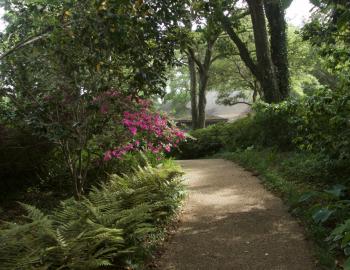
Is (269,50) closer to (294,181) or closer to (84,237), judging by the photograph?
(294,181)

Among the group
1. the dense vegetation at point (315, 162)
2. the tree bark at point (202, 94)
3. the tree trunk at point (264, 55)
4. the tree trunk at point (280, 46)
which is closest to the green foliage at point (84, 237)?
the dense vegetation at point (315, 162)

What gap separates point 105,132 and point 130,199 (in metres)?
1.97

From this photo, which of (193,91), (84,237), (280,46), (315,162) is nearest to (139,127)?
(315,162)

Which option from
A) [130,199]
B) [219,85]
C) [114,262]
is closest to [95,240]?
[114,262]

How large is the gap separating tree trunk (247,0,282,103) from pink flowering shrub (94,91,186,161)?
4.63 metres

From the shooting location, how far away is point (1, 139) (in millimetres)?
7801

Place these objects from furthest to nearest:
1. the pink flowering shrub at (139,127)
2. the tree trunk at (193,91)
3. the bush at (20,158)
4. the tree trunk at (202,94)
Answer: the tree trunk at (193,91) → the tree trunk at (202,94) → the bush at (20,158) → the pink flowering shrub at (139,127)

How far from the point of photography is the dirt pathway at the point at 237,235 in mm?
4637

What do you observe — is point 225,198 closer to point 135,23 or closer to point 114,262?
point 114,262

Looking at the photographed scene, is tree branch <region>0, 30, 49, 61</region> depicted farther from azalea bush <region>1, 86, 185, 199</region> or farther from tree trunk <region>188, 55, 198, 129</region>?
tree trunk <region>188, 55, 198, 129</region>

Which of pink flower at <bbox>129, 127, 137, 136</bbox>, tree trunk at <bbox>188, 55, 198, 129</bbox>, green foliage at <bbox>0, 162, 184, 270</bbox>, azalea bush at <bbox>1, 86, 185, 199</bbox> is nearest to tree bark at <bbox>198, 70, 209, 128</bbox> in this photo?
tree trunk at <bbox>188, 55, 198, 129</bbox>

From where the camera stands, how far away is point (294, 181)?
770cm

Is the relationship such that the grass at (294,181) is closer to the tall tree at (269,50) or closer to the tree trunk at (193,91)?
the tall tree at (269,50)

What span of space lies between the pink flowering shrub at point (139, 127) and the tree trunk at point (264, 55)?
15.2 ft
